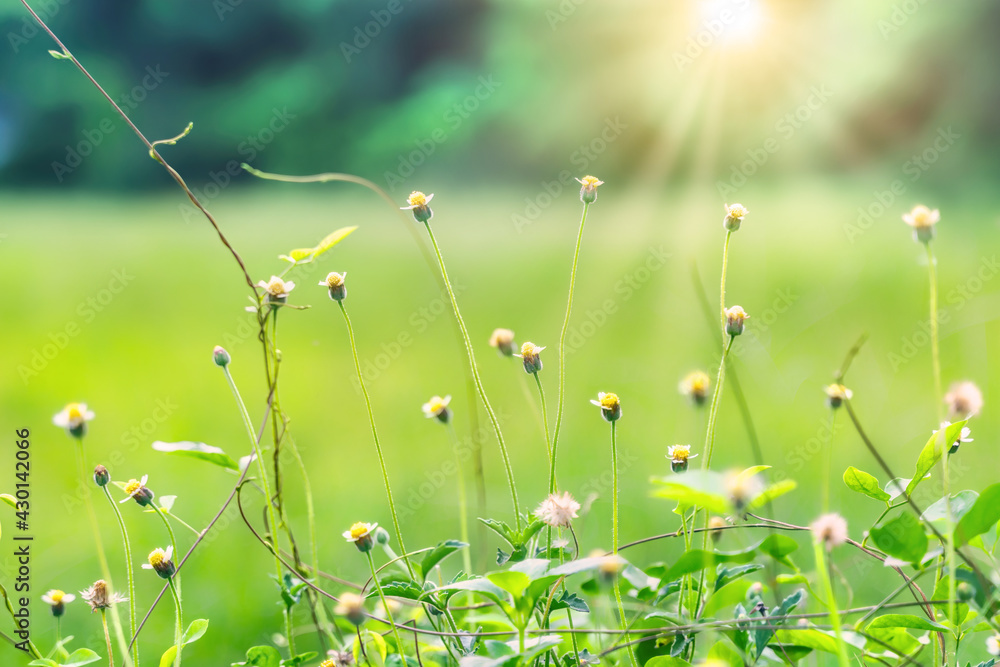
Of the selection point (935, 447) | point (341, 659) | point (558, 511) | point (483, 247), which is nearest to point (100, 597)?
point (341, 659)

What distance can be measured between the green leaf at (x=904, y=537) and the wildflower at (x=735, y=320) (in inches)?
6.0

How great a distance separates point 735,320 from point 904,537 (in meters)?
0.17

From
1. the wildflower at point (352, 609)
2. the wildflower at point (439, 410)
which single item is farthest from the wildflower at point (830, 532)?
the wildflower at point (439, 410)

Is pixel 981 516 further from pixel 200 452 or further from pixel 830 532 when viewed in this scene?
pixel 200 452

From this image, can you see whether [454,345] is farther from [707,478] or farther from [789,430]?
[707,478]

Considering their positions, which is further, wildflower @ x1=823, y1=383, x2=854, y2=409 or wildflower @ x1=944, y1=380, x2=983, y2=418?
wildflower @ x1=823, y1=383, x2=854, y2=409

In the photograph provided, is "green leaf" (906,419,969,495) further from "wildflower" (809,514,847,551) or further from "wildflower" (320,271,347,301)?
"wildflower" (320,271,347,301)

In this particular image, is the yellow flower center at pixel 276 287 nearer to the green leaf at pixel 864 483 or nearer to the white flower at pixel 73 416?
the white flower at pixel 73 416

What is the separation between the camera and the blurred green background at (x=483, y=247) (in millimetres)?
1432

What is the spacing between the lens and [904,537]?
395mm

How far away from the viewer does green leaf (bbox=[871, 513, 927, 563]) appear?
394 millimetres

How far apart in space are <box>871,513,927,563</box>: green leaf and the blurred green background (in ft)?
2.24

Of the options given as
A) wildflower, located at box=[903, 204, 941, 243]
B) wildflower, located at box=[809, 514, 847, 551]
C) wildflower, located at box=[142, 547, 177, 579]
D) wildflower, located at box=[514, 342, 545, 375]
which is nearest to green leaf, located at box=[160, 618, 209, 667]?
wildflower, located at box=[142, 547, 177, 579]

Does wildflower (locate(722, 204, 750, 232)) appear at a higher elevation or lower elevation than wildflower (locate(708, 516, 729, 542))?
higher
